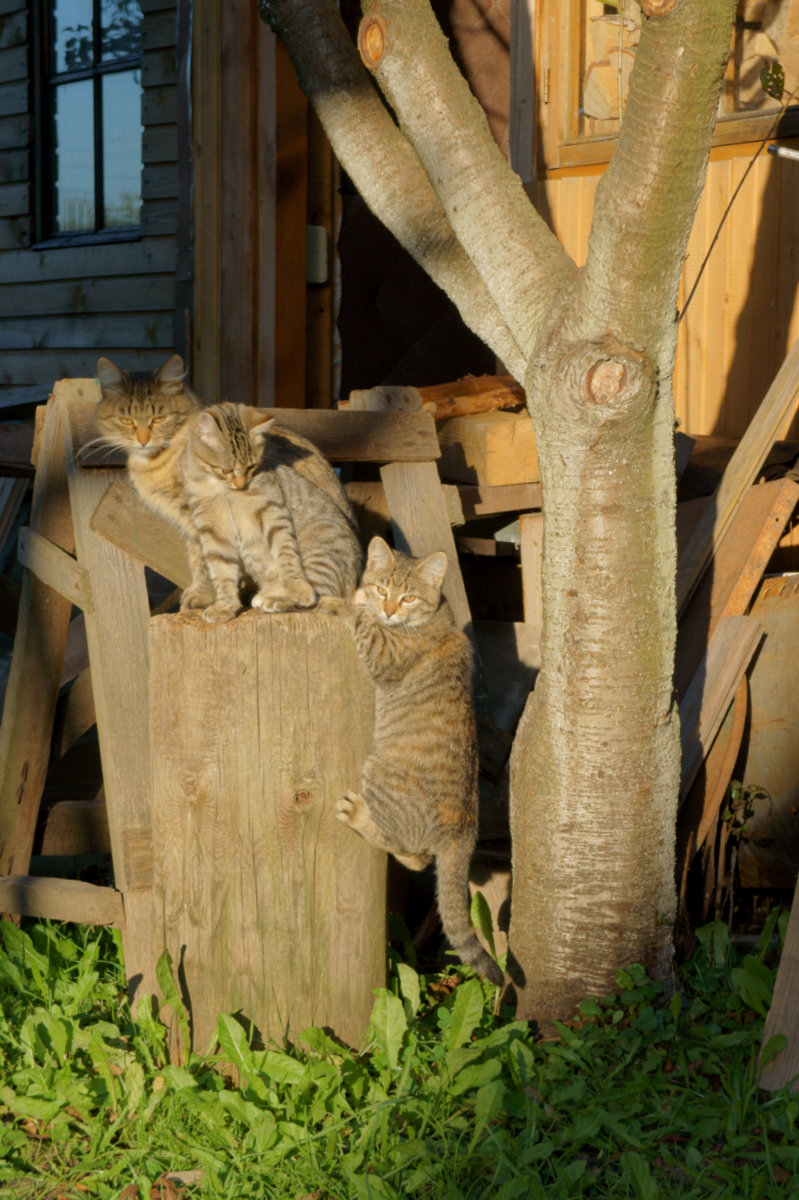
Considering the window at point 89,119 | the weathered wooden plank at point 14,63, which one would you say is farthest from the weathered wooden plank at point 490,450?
the weathered wooden plank at point 14,63

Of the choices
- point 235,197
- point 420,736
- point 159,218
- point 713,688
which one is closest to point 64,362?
point 159,218

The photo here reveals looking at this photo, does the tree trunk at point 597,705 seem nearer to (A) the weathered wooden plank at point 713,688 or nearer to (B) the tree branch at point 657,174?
(B) the tree branch at point 657,174

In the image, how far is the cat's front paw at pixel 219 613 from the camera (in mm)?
3047

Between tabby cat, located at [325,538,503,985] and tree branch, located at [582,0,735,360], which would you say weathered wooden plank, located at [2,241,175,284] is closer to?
tabby cat, located at [325,538,503,985]

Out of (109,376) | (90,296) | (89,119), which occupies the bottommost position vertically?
(109,376)

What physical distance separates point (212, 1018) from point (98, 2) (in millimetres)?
6588

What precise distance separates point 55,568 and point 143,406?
2.18 ft

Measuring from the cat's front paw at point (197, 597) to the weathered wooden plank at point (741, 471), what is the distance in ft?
5.64

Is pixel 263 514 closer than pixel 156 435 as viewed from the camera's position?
Yes

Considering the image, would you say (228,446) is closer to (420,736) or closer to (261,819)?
(420,736)

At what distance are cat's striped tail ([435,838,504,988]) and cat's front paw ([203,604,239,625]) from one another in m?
0.98

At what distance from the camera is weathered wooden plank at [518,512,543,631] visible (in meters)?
4.57

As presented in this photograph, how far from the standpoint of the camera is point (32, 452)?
3.84m

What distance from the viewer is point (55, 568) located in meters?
3.54
